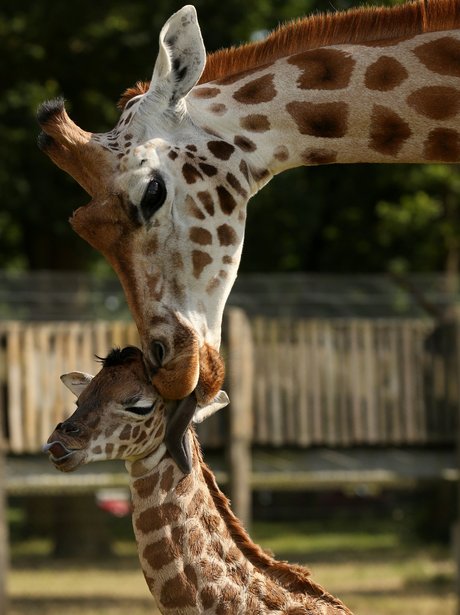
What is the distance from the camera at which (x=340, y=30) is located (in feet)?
14.0

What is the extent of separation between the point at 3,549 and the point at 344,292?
5332 mm

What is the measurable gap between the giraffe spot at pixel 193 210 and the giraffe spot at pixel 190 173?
0.19 feet

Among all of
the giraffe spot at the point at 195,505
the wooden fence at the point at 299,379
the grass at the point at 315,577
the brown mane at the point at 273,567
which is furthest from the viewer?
the grass at the point at 315,577

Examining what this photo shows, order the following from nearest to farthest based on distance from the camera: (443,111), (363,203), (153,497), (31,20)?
(153,497) < (443,111) < (31,20) < (363,203)

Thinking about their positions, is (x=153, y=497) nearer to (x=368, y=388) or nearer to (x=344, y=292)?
(x=368, y=388)

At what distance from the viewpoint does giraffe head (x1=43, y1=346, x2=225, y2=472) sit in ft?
12.1

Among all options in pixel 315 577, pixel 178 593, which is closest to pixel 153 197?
pixel 178 593

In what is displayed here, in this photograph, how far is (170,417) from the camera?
392cm

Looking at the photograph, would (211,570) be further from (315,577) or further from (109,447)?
(315,577)

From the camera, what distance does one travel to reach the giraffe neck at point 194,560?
3.84 meters

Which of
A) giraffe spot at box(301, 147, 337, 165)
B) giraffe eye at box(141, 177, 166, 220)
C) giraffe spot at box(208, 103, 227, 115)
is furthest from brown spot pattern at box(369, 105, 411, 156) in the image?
giraffe eye at box(141, 177, 166, 220)

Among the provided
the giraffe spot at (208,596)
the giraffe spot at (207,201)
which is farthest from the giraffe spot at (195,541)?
the giraffe spot at (207,201)

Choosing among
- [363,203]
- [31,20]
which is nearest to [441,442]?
[31,20]

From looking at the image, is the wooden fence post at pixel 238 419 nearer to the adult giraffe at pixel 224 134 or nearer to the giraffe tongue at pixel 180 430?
the adult giraffe at pixel 224 134
